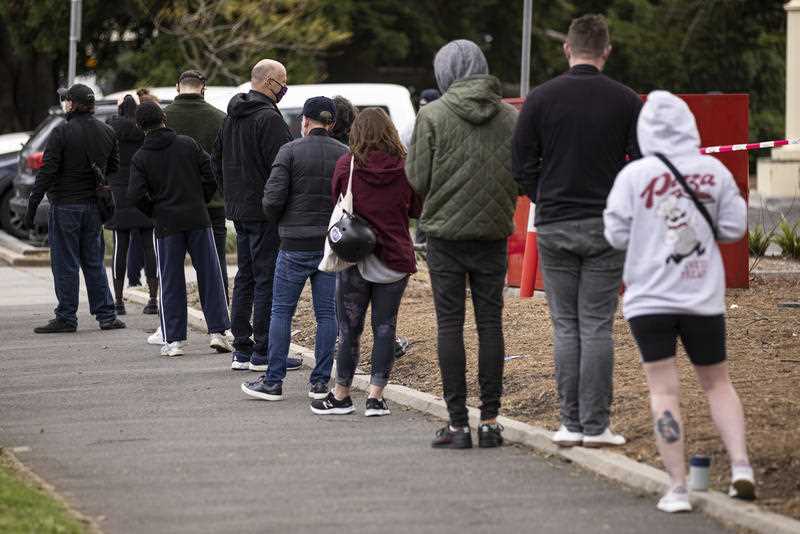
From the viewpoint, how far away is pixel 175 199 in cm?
1112

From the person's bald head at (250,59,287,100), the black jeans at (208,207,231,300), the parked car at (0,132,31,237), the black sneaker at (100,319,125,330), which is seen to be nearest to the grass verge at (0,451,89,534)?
the person's bald head at (250,59,287,100)

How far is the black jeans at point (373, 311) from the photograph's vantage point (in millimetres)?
8602

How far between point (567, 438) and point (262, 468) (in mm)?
1412

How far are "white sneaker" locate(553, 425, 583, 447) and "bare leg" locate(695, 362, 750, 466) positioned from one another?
3.85 ft

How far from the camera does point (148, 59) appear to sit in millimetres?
32375

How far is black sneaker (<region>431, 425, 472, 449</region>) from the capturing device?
7840 mm

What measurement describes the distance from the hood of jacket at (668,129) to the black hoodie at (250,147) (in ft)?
13.5

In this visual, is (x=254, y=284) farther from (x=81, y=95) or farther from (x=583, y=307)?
(x=583, y=307)

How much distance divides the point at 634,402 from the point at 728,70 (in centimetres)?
3615

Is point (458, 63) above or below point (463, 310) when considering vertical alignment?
above

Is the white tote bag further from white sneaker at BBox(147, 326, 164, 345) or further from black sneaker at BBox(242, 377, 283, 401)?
white sneaker at BBox(147, 326, 164, 345)

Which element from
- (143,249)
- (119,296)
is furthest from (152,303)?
(143,249)

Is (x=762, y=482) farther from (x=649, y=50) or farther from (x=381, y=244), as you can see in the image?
(x=649, y=50)

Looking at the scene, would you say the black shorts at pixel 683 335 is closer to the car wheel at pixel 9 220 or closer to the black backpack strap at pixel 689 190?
the black backpack strap at pixel 689 190
